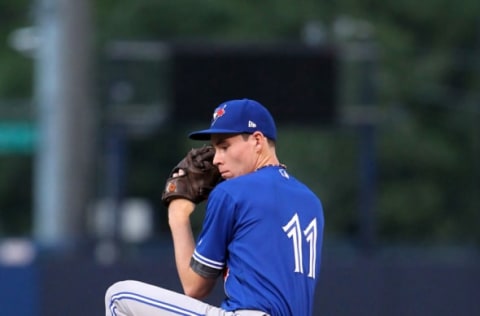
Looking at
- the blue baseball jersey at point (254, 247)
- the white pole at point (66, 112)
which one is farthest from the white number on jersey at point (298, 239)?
the white pole at point (66, 112)

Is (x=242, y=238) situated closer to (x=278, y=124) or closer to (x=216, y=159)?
(x=216, y=159)

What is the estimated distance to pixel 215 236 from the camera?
5.12 meters

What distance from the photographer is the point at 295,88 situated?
15602 millimetres

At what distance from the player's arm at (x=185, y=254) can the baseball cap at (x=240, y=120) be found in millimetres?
299

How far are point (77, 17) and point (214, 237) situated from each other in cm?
1180

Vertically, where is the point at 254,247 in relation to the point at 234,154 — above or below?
below

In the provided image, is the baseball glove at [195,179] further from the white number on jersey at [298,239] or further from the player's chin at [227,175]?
the white number on jersey at [298,239]

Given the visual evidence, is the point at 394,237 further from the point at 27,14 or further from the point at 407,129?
the point at 27,14

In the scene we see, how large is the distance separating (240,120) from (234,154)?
131 millimetres

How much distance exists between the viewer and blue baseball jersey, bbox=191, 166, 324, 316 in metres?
5.09

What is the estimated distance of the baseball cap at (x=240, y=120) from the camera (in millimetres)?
5168

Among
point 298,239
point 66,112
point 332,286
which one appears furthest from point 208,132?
point 66,112

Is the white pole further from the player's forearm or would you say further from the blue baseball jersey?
the blue baseball jersey

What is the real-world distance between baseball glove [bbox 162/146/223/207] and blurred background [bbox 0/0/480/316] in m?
6.00
